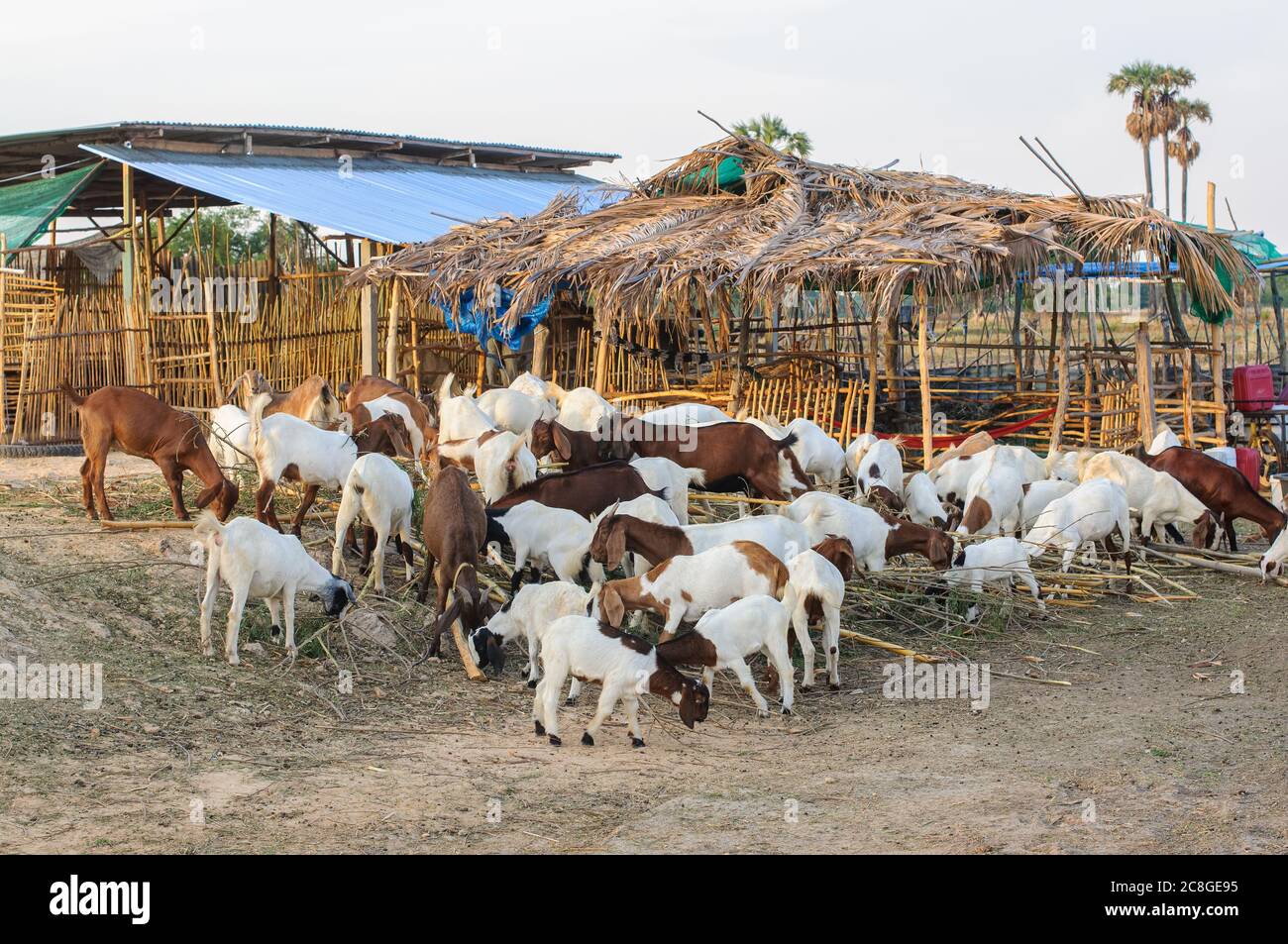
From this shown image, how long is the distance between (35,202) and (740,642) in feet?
45.2

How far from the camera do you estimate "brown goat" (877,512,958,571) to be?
32.0ft

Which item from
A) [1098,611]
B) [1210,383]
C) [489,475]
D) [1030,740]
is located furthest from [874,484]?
[1210,383]

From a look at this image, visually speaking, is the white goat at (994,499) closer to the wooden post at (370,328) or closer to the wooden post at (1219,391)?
the wooden post at (1219,391)

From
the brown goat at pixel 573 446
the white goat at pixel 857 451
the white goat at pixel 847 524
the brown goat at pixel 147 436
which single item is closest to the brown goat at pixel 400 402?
the brown goat at pixel 573 446

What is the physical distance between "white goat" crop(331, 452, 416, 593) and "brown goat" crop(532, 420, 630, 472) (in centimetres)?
180

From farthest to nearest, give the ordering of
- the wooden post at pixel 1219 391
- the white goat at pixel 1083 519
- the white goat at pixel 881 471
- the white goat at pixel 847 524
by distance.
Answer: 1. the wooden post at pixel 1219 391
2. the white goat at pixel 881 471
3. the white goat at pixel 1083 519
4. the white goat at pixel 847 524

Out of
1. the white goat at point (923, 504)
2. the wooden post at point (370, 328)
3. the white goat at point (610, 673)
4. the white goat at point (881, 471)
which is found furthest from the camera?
the wooden post at point (370, 328)

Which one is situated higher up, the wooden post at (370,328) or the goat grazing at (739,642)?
the wooden post at (370,328)

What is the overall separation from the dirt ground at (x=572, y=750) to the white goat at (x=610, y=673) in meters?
0.17

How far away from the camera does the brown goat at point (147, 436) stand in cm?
1049

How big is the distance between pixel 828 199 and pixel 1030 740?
9587mm

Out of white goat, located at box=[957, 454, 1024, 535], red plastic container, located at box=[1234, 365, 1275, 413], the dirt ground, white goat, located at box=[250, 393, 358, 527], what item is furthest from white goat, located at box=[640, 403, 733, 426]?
red plastic container, located at box=[1234, 365, 1275, 413]

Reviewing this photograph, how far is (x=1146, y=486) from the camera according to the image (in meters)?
11.7

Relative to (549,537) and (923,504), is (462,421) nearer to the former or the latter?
(549,537)
